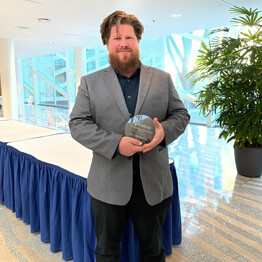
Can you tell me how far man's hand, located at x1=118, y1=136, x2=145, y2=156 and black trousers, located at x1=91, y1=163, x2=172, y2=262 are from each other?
8.0 inches

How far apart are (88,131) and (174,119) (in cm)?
44

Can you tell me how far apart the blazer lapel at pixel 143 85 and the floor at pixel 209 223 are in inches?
56.3

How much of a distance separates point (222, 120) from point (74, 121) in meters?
2.86

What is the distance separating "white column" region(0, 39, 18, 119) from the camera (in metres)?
7.92

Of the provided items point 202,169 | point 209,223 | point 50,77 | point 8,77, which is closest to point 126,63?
point 209,223

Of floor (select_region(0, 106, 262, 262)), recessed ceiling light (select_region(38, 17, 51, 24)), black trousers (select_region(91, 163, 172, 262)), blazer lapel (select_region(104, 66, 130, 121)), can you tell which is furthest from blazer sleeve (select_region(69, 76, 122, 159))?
recessed ceiling light (select_region(38, 17, 51, 24))

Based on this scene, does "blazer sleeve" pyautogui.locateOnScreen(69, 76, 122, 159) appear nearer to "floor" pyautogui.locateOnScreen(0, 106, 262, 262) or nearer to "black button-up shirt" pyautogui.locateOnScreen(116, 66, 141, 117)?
"black button-up shirt" pyautogui.locateOnScreen(116, 66, 141, 117)

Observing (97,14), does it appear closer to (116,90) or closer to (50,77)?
(116,90)

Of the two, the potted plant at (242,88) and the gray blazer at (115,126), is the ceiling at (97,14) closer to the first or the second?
the potted plant at (242,88)

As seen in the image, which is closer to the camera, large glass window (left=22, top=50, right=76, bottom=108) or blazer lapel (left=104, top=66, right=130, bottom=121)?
blazer lapel (left=104, top=66, right=130, bottom=121)

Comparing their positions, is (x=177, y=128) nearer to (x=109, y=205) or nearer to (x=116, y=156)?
(x=116, y=156)

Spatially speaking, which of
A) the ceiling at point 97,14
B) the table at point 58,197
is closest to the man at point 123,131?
the table at point 58,197

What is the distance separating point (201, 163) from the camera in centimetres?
447

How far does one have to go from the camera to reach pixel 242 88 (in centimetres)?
329
